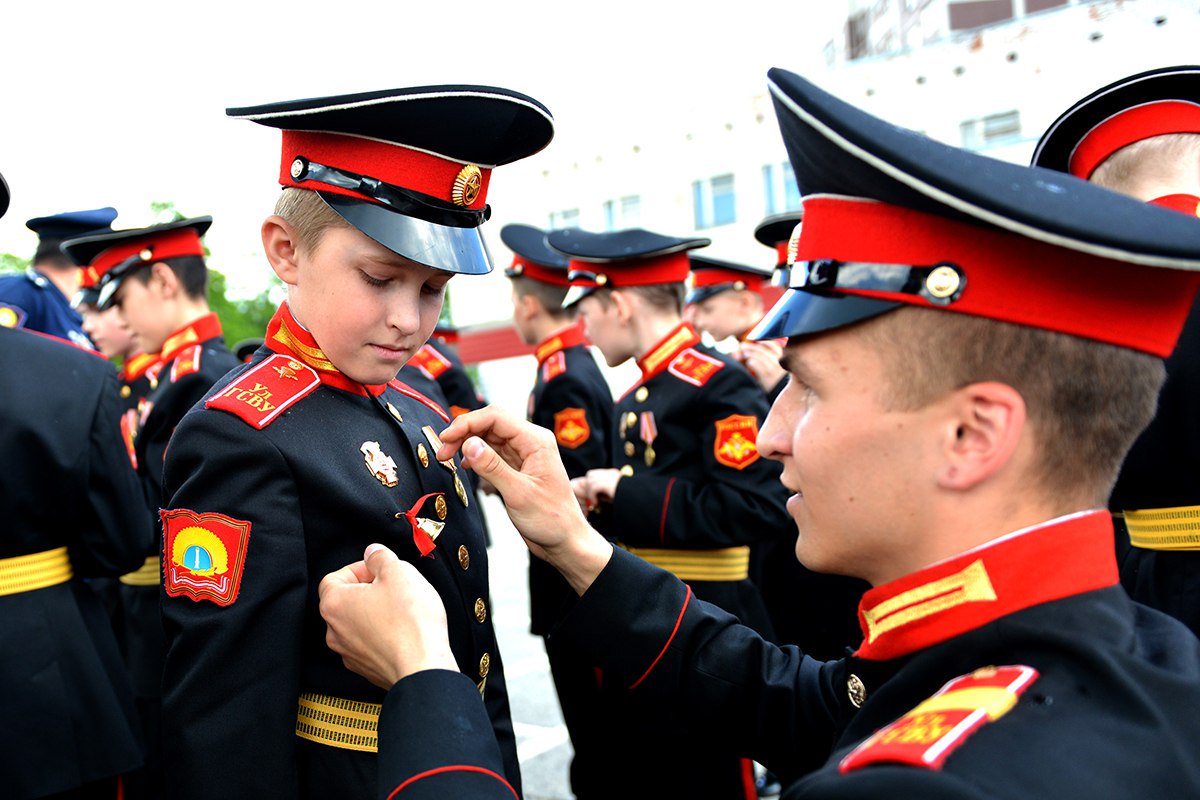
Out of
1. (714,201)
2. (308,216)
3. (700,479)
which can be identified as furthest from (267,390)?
(714,201)

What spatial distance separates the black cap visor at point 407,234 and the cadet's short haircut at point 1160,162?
197 centimetres

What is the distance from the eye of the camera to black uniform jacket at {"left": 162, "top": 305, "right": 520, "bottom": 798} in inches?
70.0

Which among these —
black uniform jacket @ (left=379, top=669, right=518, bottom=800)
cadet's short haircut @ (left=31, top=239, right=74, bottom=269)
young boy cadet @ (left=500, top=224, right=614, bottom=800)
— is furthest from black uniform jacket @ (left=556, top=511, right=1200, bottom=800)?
cadet's short haircut @ (left=31, top=239, right=74, bottom=269)

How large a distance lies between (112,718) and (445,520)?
5.48 ft

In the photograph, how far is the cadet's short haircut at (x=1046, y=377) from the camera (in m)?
1.30

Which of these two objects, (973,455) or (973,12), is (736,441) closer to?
(973,455)

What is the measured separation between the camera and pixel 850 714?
1727mm

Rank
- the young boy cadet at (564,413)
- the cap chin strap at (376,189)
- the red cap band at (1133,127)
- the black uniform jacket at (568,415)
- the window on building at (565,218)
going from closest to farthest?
the cap chin strap at (376,189), the red cap band at (1133,127), the young boy cadet at (564,413), the black uniform jacket at (568,415), the window on building at (565,218)

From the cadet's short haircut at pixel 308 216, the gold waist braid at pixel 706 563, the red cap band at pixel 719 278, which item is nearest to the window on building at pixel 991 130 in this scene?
the red cap band at pixel 719 278

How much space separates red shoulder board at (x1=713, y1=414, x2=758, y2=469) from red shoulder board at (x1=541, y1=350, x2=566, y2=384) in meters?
1.78

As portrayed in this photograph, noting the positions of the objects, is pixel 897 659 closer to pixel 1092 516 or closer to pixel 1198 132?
pixel 1092 516

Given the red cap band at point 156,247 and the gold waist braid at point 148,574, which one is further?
the red cap band at point 156,247

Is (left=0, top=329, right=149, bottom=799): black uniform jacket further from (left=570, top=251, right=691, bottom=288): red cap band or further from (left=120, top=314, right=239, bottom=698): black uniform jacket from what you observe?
(left=570, top=251, right=691, bottom=288): red cap band

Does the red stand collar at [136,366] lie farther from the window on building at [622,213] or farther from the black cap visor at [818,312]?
the window on building at [622,213]
